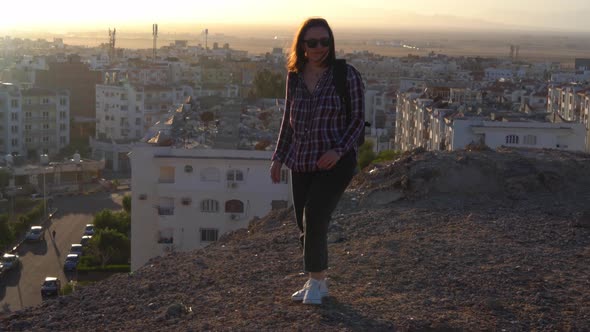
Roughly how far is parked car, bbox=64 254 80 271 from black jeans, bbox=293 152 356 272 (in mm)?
18247

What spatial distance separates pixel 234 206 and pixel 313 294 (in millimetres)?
12608

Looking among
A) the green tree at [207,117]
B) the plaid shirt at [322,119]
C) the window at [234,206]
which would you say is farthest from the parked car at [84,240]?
the plaid shirt at [322,119]

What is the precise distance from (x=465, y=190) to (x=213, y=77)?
66581 mm

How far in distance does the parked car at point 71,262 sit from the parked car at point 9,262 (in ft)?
3.84

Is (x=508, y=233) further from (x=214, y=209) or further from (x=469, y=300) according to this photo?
(x=214, y=209)

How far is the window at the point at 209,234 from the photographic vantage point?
16.5 metres

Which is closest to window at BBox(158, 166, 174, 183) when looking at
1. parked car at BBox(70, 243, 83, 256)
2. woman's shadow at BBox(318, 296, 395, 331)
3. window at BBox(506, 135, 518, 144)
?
parked car at BBox(70, 243, 83, 256)

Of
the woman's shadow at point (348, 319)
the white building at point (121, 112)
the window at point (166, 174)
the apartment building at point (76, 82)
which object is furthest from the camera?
the apartment building at point (76, 82)

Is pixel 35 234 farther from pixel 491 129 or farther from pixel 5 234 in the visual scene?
pixel 491 129

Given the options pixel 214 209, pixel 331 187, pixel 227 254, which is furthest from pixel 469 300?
pixel 214 209

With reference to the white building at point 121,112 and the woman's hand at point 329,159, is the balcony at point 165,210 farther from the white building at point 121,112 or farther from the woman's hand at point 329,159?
the white building at point 121,112

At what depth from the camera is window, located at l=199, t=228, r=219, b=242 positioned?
16.5 m

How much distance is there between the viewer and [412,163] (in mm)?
7793

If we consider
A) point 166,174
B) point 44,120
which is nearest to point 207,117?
point 166,174
